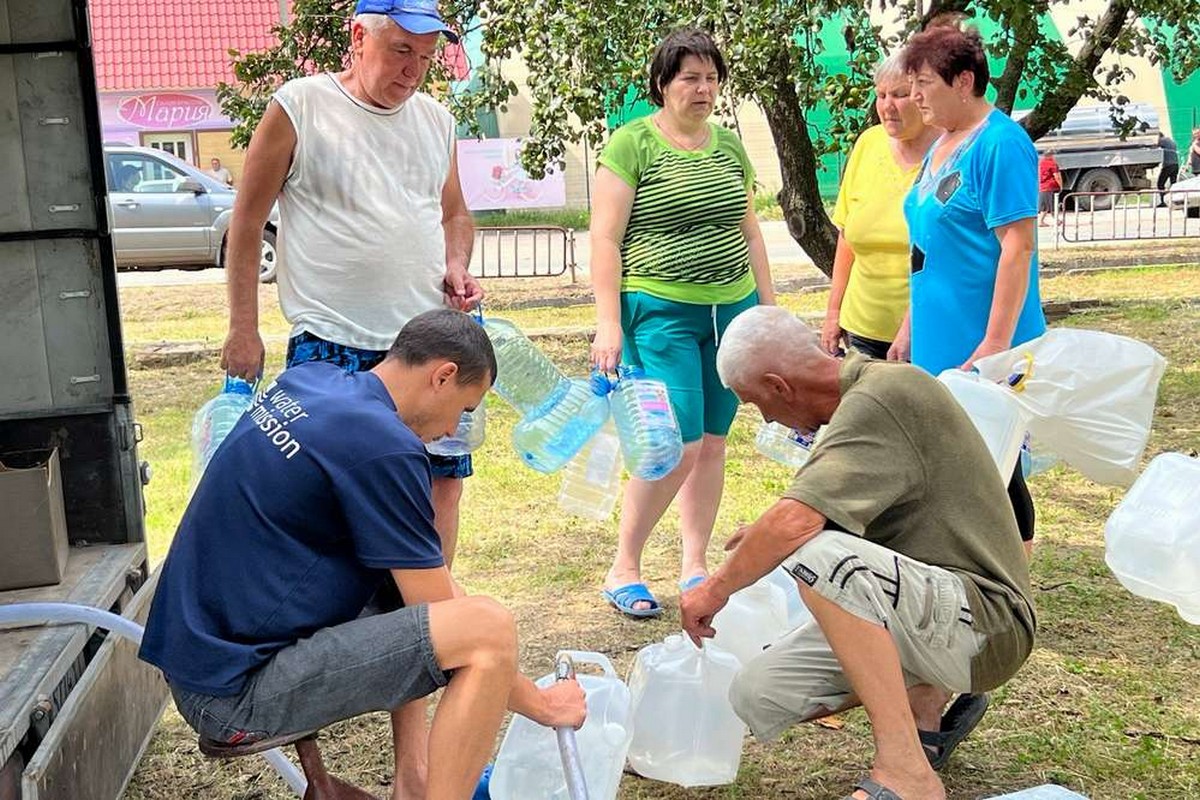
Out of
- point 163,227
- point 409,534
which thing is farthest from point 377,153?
point 163,227

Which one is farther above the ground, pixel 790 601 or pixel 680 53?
pixel 680 53

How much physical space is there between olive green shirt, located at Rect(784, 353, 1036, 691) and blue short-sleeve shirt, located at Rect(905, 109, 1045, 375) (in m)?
1.02

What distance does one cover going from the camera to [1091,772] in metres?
3.43

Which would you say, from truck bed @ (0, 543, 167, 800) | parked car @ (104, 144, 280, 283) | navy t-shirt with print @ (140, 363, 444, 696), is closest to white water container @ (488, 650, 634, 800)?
navy t-shirt with print @ (140, 363, 444, 696)

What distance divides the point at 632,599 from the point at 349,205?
5.58 feet

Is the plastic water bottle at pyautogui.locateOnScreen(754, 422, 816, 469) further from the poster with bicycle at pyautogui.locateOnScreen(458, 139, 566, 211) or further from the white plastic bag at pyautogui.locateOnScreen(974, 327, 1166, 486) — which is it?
the poster with bicycle at pyautogui.locateOnScreen(458, 139, 566, 211)

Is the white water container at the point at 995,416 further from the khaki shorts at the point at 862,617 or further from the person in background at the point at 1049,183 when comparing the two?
the person in background at the point at 1049,183

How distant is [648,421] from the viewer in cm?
442

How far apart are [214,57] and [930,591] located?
2911cm

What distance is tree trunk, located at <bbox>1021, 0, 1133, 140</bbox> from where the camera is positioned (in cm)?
970

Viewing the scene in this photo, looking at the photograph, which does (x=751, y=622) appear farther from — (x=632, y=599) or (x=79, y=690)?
(x=79, y=690)

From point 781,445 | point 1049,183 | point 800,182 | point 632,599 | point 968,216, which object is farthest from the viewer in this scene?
point 1049,183

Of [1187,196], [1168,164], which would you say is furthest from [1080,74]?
[1168,164]

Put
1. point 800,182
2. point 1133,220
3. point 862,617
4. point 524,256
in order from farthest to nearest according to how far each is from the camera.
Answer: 1. point 1133,220
2. point 524,256
3. point 800,182
4. point 862,617
